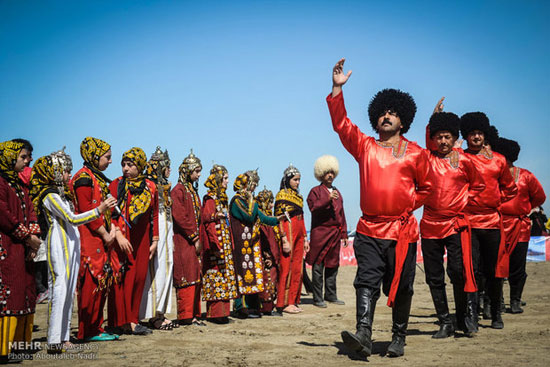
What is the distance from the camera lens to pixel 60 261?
5.42 m

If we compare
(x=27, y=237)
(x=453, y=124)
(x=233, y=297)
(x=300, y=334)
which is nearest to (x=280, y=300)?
(x=233, y=297)

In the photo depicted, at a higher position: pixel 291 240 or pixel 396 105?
pixel 396 105

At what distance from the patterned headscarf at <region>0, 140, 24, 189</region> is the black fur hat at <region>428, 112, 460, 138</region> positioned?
175 inches

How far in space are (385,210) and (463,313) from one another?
206 centimetres

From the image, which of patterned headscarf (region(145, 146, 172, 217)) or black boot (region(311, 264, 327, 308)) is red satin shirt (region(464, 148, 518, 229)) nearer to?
black boot (region(311, 264, 327, 308))

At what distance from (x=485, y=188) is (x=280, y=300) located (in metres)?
3.88

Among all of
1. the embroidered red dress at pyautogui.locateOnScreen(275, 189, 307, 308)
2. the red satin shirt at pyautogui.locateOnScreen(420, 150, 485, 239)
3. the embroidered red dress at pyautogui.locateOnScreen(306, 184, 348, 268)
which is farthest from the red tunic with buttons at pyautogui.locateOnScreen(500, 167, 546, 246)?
the embroidered red dress at pyautogui.locateOnScreen(275, 189, 307, 308)

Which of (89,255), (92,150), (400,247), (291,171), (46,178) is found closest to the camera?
(400,247)

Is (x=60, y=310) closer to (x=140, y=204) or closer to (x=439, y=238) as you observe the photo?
(x=140, y=204)

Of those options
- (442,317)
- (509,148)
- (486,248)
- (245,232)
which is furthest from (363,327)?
(509,148)

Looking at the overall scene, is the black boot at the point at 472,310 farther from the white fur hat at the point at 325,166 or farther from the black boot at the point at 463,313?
the white fur hat at the point at 325,166

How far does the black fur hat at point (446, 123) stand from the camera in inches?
251

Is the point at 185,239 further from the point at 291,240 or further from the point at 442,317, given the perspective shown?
the point at 442,317

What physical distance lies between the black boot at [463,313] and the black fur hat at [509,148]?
336 cm
